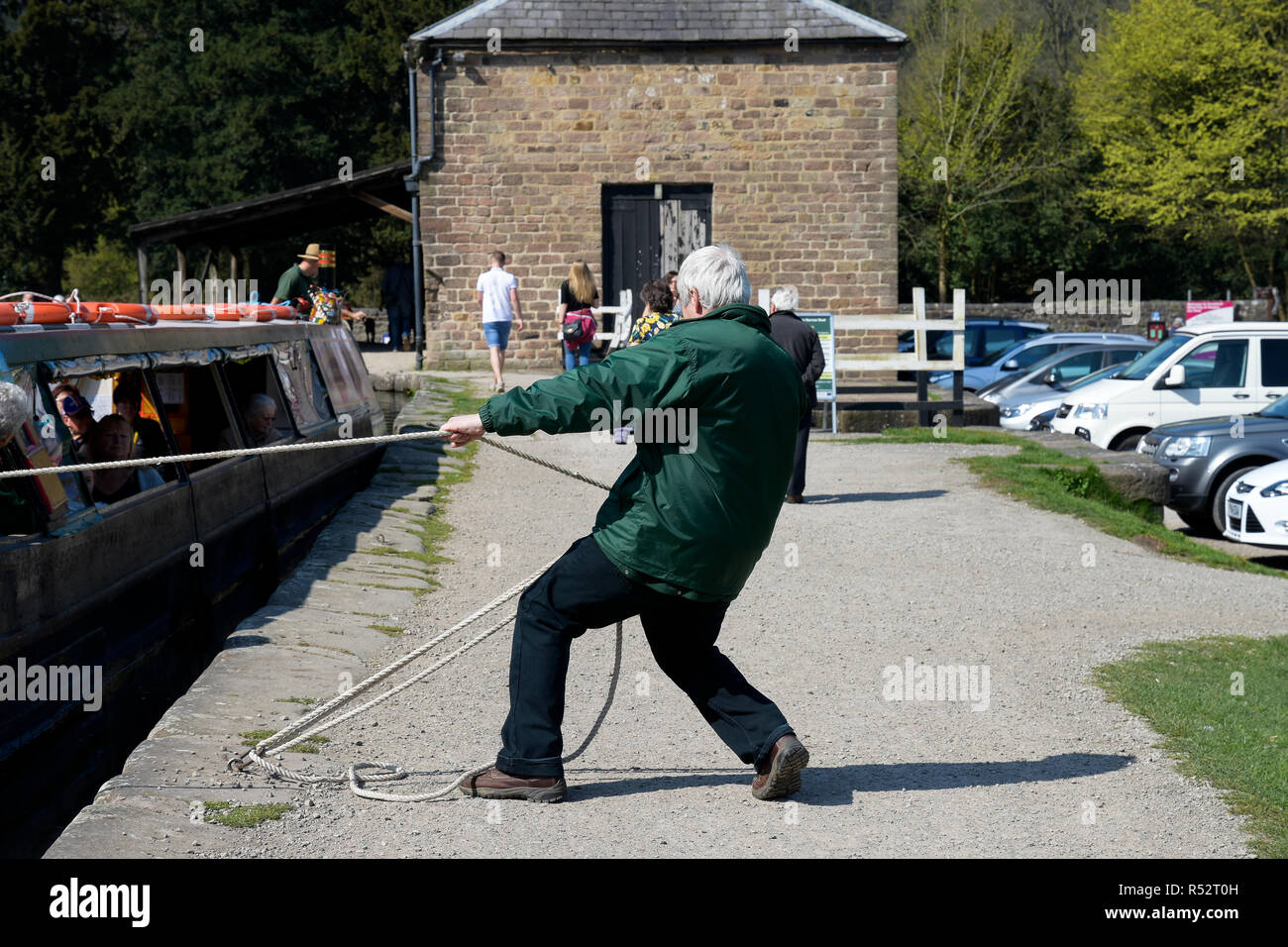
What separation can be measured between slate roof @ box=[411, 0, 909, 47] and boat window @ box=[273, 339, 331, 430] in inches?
525

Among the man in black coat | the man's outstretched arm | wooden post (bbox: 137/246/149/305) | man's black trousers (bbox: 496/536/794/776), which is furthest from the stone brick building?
the man's outstretched arm

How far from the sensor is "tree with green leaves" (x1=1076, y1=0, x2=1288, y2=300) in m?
41.0

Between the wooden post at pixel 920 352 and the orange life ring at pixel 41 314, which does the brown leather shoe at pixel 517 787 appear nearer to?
the orange life ring at pixel 41 314

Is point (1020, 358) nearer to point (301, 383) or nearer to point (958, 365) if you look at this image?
point (958, 365)

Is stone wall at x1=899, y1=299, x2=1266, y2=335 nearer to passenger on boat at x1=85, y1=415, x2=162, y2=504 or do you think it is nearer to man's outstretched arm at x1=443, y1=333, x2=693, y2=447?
passenger on boat at x1=85, y1=415, x2=162, y2=504

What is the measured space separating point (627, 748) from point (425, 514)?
5.98 metres

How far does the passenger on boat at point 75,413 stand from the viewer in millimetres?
7133

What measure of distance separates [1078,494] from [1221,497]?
153 centimetres

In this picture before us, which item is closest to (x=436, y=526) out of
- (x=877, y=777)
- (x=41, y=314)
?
(x=41, y=314)

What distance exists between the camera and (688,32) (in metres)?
23.9

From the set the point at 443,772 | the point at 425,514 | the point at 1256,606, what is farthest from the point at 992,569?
the point at 443,772

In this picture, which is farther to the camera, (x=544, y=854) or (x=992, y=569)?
(x=992, y=569)
